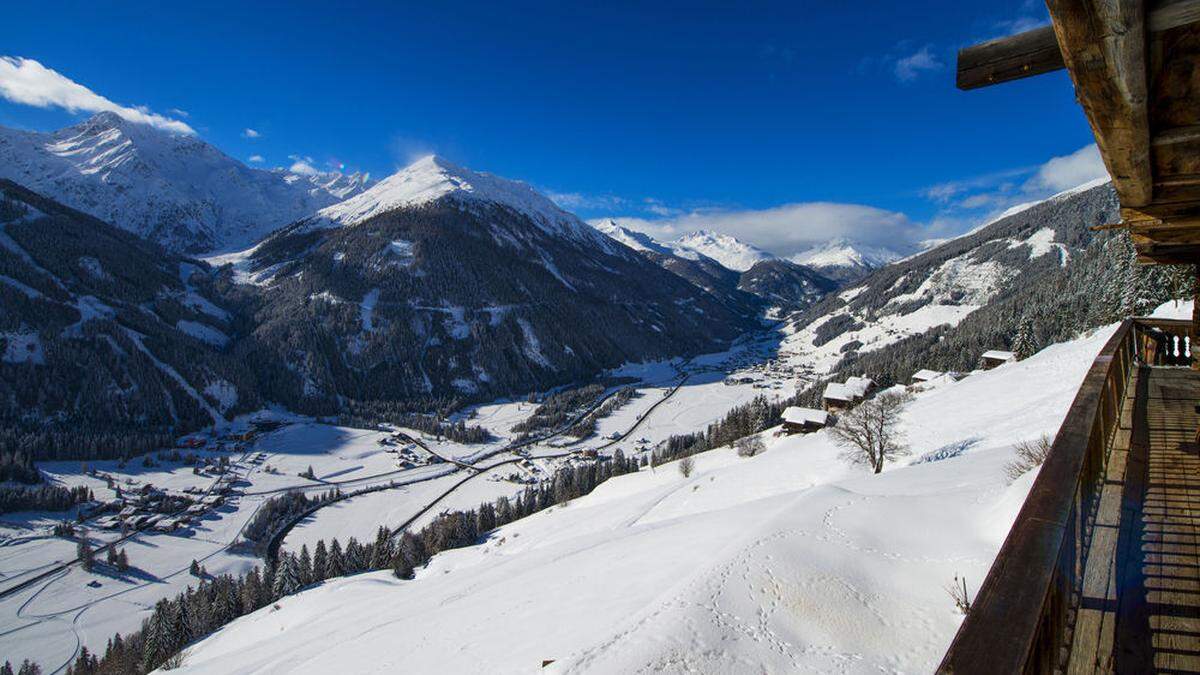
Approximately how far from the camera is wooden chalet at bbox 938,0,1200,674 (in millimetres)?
1677

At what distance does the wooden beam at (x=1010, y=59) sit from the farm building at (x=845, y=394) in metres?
68.7

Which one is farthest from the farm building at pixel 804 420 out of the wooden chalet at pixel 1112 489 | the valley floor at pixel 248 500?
the wooden chalet at pixel 1112 489

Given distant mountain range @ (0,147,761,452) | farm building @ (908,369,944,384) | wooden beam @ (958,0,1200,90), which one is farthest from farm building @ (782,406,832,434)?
distant mountain range @ (0,147,761,452)

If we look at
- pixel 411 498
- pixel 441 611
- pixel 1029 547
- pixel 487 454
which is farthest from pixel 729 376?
pixel 1029 547

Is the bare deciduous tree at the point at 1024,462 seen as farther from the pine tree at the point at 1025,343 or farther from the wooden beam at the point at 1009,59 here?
the pine tree at the point at 1025,343

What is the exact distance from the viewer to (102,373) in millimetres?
117812

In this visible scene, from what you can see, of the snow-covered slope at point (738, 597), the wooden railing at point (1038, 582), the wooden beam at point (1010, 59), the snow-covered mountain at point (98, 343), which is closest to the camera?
the wooden railing at point (1038, 582)

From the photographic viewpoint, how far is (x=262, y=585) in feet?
172

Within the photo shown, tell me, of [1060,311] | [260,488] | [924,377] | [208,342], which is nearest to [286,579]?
[260,488]

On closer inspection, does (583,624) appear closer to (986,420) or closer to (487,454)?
(986,420)

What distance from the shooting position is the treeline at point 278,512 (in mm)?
72000

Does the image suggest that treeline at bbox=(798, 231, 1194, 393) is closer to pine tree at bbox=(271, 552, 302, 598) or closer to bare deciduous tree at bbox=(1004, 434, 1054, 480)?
bare deciduous tree at bbox=(1004, 434, 1054, 480)

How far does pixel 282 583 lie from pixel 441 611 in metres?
50.3

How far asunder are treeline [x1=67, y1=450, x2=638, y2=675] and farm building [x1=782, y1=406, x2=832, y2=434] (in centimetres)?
2862
